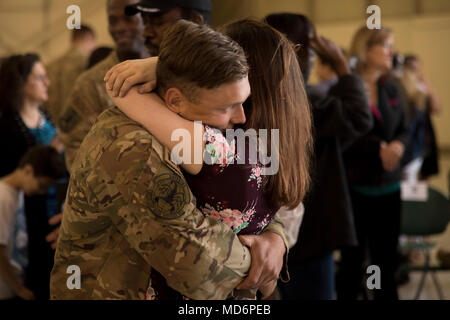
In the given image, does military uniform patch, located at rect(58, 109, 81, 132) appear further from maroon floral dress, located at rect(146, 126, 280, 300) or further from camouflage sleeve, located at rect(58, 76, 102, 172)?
maroon floral dress, located at rect(146, 126, 280, 300)

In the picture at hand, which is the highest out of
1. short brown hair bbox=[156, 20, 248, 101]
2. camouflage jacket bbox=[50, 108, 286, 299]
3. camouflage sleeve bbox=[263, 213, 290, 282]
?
short brown hair bbox=[156, 20, 248, 101]

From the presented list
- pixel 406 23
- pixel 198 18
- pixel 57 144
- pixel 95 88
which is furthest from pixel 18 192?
pixel 406 23

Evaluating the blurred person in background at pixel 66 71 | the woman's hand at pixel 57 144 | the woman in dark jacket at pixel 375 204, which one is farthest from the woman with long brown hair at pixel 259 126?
the blurred person in background at pixel 66 71

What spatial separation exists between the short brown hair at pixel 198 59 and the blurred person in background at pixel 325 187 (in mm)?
1060

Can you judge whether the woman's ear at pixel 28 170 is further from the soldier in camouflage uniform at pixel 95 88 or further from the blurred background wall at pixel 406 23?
the blurred background wall at pixel 406 23

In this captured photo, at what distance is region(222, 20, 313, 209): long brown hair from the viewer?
1.26 metres

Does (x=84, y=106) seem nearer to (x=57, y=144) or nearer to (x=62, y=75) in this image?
(x=57, y=144)

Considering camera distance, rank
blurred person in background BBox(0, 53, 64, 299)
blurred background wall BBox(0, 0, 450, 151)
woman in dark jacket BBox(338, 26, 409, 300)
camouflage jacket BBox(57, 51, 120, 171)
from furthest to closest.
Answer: blurred background wall BBox(0, 0, 450, 151), woman in dark jacket BBox(338, 26, 409, 300), blurred person in background BBox(0, 53, 64, 299), camouflage jacket BBox(57, 51, 120, 171)

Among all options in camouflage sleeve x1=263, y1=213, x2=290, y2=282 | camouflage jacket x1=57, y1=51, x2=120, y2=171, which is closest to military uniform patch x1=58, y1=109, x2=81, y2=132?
camouflage jacket x1=57, y1=51, x2=120, y2=171

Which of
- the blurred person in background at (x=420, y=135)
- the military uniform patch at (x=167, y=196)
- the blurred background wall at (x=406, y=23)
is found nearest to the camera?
the military uniform patch at (x=167, y=196)

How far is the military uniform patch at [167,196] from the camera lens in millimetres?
1069

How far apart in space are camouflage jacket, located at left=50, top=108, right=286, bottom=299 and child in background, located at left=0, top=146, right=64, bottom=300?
1364 millimetres

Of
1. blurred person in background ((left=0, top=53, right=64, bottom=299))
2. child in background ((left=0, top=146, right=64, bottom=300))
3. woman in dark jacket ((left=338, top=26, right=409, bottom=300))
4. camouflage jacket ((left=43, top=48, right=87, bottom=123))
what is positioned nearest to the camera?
child in background ((left=0, top=146, right=64, bottom=300))
